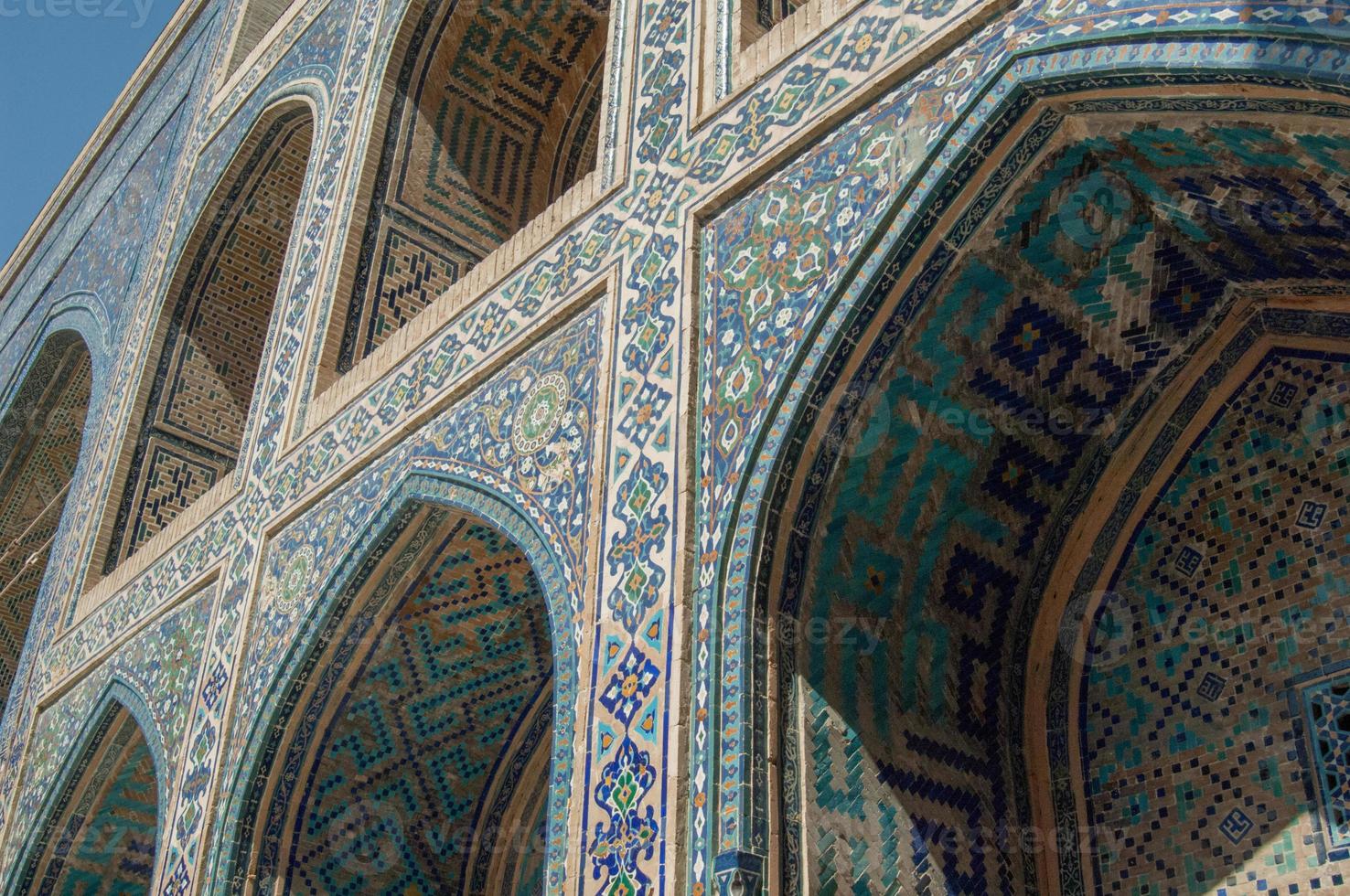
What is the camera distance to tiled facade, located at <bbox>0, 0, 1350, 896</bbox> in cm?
333

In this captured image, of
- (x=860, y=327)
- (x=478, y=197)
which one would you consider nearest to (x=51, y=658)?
(x=478, y=197)

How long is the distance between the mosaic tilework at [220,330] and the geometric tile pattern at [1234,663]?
4971mm

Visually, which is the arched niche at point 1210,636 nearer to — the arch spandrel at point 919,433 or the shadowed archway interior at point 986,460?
the shadowed archway interior at point 986,460

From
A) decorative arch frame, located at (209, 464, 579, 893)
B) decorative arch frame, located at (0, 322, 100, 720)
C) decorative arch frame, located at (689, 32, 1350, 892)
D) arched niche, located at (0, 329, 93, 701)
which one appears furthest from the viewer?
arched niche, located at (0, 329, 93, 701)

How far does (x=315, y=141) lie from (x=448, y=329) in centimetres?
221

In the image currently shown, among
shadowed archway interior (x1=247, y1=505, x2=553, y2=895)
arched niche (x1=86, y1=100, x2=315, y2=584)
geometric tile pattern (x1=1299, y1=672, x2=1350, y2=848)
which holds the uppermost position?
arched niche (x1=86, y1=100, x2=315, y2=584)

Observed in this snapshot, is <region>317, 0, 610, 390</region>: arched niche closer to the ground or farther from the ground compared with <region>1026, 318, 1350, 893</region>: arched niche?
farther from the ground

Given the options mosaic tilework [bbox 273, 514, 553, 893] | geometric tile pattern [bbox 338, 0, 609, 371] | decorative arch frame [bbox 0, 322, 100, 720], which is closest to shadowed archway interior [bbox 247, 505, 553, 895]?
mosaic tilework [bbox 273, 514, 553, 893]

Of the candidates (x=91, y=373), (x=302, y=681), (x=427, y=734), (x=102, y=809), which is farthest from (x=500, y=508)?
(x=91, y=373)

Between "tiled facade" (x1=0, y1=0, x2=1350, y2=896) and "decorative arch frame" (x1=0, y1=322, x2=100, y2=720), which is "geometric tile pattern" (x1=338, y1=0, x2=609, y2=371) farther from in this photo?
"decorative arch frame" (x1=0, y1=322, x2=100, y2=720)

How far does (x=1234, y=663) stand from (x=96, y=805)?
475 cm

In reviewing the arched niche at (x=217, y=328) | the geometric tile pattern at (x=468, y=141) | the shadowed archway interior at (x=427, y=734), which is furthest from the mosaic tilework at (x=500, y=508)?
the arched niche at (x=217, y=328)

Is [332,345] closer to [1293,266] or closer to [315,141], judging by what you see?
[315,141]

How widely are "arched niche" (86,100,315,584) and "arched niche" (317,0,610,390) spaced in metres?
1.21
